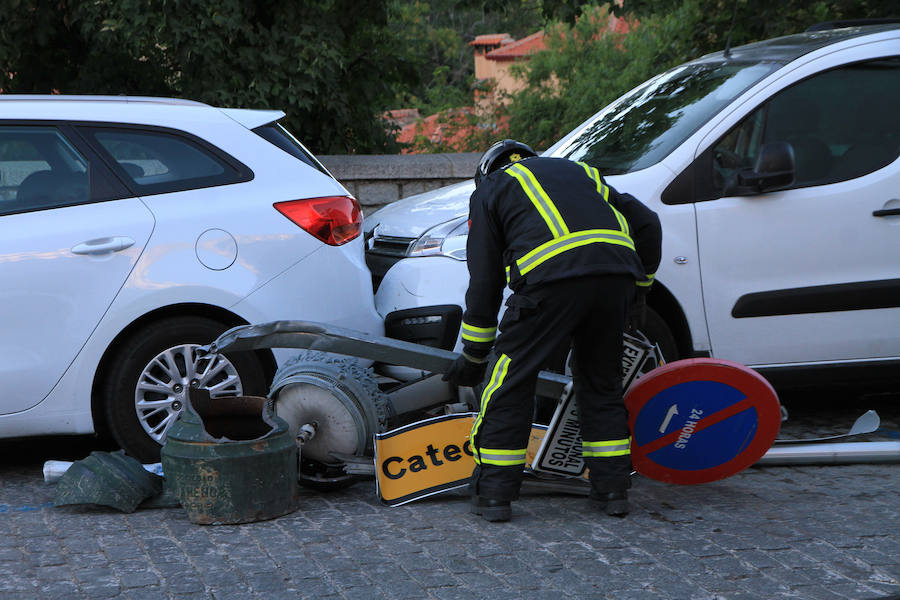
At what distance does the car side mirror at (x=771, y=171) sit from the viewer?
17.0ft

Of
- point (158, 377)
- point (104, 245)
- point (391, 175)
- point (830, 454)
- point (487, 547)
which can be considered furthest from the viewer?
point (391, 175)

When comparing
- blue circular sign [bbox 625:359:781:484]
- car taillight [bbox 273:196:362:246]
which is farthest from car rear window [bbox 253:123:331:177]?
blue circular sign [bbox 625:359:781:484]

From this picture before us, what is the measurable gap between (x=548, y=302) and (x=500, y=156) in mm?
727

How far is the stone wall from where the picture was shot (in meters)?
8.19

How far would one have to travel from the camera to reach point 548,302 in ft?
13.6

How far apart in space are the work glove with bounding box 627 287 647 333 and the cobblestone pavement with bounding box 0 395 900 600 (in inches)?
29.0

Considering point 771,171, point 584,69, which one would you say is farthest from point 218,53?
point 584,69

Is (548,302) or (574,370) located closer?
(548,302)

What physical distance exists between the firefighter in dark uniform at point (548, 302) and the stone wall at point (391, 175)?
3845 millimetres

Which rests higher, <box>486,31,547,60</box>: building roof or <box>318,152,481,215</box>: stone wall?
<box>486,31,547,60</box>: building roof

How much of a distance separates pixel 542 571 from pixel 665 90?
10.5ft

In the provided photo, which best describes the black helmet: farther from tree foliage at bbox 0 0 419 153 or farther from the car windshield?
tree foliage at bbox 0 0 419 153

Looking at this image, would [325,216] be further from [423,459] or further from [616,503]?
[616,503]

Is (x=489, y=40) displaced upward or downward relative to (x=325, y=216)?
upward
